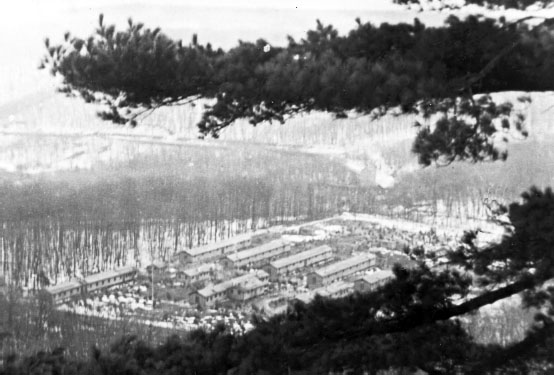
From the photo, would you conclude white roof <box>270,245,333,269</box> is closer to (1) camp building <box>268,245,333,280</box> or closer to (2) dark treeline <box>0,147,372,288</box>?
(1) camp building <box>268,245,333,280</box>

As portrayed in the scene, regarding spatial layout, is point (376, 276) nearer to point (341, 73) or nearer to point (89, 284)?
point (89, 284)

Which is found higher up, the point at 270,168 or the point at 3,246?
the point at 270,168

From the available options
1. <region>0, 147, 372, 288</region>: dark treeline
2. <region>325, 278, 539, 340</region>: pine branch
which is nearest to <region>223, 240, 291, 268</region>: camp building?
<region>0, 147, 372, 288</region>: dark treeline

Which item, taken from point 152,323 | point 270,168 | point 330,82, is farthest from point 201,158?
point 330,82

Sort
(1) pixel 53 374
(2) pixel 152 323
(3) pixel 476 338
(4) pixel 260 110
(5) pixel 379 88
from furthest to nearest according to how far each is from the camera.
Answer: (2) pixel 152 323 < (3) pixel 476 338 < (1) pixel 53 374 < (4) pixel 260 110 < (5) pixel 379 88

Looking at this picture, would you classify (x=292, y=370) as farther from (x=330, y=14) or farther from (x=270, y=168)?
(x=330, y=14)

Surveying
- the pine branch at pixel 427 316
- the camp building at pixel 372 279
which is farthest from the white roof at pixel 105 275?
the pine branch at pixel 427 316

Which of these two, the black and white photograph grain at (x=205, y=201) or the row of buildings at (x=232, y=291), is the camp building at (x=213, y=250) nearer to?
the black and white photograph grain at (x=205, y=201)
